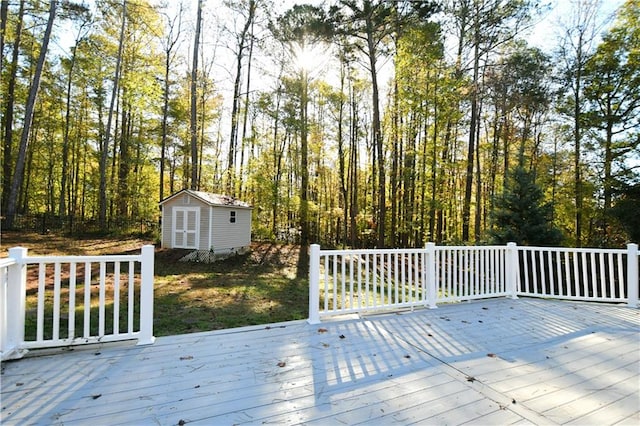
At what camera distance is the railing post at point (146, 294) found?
2.76 meters

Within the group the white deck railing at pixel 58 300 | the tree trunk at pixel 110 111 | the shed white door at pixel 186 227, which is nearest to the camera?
the white deck railing at pixel 58 300

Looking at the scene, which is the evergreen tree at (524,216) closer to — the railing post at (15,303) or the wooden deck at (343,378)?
the wooden deck at (343,378)

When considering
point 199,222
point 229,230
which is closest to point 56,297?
point 199,222

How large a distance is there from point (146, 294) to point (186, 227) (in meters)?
8.09

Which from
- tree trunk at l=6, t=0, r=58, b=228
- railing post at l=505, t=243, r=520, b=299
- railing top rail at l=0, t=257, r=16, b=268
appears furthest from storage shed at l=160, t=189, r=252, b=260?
railing post at l=505, t=243, r=520, b=299

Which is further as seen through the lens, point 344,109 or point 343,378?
point 344,109

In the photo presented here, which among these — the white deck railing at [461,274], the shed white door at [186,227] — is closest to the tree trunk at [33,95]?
the shed white door at [186,227]

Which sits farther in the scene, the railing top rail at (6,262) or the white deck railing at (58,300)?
the white deck railing at (58,300)

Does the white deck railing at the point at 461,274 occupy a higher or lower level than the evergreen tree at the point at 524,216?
lower

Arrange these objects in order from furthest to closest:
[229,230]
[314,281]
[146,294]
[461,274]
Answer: [229,230], [461,274], [314,281], [146,294]

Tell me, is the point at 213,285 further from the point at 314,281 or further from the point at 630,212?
the point at 630,212

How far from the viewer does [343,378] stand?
2252 mm

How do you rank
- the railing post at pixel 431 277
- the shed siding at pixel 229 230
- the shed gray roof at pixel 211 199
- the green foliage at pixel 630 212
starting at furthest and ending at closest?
the shed siding at pixel 229 230
the shed gray roof at pixel 211 199
the green foliage at pixel 630 212
the railing post at pixel 431 277

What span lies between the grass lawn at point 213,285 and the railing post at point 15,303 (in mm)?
1258
